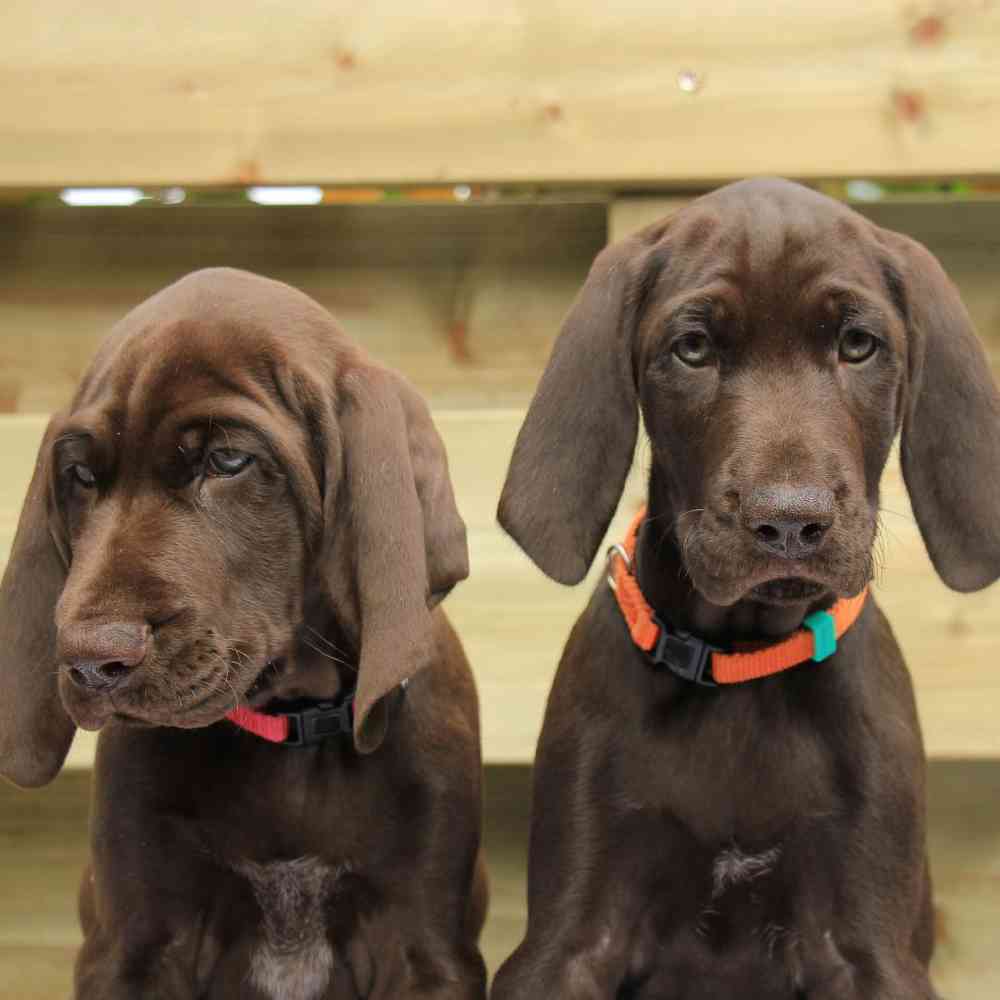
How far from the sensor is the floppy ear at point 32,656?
3.60m

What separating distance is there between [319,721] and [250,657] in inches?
14.1

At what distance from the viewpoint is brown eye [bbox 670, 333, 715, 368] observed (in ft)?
11.3

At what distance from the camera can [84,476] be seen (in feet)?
11.5

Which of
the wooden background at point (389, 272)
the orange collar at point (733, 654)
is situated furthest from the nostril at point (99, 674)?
the wooden background at point (389, 272)

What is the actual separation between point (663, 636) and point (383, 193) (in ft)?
10.1

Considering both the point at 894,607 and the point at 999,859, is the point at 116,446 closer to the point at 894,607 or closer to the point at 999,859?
the point at 894,607

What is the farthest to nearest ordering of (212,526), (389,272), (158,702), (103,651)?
(389,272)
(212,526)
(158,702)
(103,651)

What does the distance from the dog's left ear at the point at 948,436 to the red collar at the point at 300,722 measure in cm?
125

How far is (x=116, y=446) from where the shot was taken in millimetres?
3393

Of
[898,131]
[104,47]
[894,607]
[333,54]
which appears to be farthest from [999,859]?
[104,47]

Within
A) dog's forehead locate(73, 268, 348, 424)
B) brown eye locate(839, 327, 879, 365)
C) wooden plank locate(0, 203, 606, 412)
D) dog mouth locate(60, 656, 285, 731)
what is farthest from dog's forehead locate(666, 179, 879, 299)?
wooden plank locate(0, 203, 606, 412)

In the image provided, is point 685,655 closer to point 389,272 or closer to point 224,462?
point 224,462

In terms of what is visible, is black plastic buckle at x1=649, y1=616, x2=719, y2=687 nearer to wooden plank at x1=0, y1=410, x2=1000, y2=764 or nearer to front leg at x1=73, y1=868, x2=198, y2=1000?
front leg at x1=73, y1=868, x2=198, y2=1000

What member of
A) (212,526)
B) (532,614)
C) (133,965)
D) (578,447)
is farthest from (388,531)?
(532,614)
